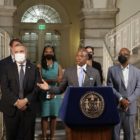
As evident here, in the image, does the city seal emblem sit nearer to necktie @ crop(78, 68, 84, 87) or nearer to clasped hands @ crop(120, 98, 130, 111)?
necktie @ crop(78, 68, 84, 87)

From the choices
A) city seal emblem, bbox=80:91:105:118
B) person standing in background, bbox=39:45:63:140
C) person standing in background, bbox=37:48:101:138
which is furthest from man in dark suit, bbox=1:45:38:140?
person standing in background, bbox=39:45:63:140

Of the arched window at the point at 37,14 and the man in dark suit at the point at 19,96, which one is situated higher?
the arched window at the point at 37,14

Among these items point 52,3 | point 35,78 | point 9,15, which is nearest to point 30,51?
point 52,3

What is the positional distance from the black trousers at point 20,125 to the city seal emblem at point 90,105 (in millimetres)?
1034

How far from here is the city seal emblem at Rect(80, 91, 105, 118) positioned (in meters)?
5.49

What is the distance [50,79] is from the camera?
25.5 ft

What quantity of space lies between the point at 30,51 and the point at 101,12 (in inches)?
214

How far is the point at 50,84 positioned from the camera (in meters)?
7.75

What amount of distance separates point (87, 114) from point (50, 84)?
2338 mm

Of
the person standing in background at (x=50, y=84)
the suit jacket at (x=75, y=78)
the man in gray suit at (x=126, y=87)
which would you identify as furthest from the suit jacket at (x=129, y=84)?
the person standing in background at (x=50, y=84)

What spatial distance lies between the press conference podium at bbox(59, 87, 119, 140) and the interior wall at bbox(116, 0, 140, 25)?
7945 millimetres

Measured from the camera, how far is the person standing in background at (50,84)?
25.0 ft

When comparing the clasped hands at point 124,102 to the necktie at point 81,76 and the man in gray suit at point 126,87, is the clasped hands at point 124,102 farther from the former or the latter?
the necktie at point 81,76

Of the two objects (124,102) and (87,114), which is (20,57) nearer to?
(87,114)
